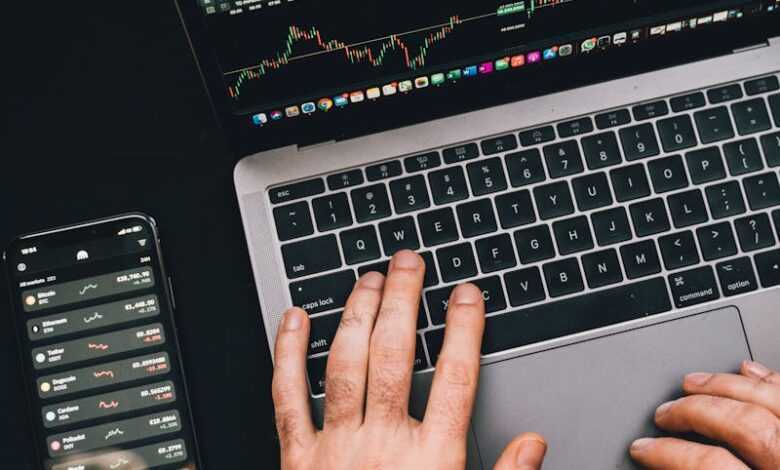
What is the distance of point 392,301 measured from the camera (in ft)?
2.60

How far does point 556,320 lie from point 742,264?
221mm

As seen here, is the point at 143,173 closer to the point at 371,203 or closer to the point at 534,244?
the point at 371,203

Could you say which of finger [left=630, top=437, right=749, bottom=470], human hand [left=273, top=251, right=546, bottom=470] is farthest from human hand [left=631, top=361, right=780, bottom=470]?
human hand [left=273, top=251, right=546, bottom=470]

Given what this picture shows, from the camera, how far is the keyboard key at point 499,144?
2.74ft

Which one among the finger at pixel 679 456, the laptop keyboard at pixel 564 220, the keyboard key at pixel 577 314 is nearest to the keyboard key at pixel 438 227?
the laptop keyboard at pixel 564 220

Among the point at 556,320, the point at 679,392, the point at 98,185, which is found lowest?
the point at 679,392

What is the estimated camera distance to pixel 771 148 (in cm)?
83

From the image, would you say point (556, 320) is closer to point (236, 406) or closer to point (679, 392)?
point (679, 392)

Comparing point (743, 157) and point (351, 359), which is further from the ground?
point (743, 157)

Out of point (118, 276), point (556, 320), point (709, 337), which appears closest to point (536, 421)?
point (556, 320)

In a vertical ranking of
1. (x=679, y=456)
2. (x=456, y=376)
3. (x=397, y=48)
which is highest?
(x=397, y=48)

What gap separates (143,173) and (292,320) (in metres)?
0.29

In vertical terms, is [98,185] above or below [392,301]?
above

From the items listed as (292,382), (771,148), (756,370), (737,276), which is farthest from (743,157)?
(292,382)
